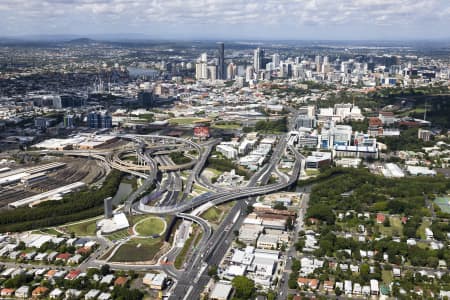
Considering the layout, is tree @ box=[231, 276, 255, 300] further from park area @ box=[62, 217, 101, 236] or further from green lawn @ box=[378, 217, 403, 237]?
green lawn @ box=[378, 217, 403, 237]

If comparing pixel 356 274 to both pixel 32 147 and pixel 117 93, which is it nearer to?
pixel 32 147


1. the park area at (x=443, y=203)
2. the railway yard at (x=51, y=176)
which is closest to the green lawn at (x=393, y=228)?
the park area at (x=443, y=203)

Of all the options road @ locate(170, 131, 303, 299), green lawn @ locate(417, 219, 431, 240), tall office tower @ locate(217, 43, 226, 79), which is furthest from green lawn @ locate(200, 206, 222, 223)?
tall office tower @ locate(217, 43, 226, 79)

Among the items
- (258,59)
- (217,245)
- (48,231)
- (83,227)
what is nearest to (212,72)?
(258,59)

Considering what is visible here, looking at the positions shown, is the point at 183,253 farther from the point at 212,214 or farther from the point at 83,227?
the point at 83,227

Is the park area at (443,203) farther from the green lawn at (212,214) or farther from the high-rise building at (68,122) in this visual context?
the high-rise building at (68,122)

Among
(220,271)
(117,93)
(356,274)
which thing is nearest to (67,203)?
Answer: (220,271)
